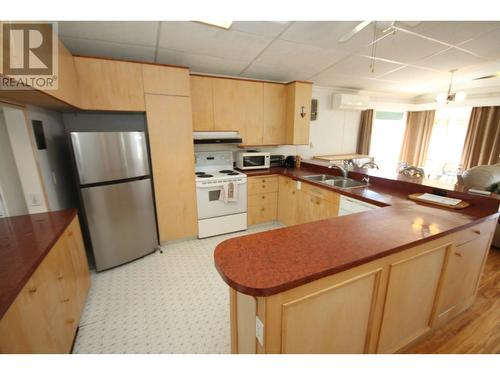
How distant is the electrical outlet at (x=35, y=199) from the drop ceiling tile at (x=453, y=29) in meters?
3.59

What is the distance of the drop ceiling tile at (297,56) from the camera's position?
225cm

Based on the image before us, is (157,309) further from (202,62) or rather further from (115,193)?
(202,62)

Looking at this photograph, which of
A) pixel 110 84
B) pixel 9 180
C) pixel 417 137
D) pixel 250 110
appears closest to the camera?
pixel 9 180

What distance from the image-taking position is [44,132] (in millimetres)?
2057

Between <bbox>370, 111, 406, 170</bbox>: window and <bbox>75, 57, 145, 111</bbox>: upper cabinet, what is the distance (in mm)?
5002

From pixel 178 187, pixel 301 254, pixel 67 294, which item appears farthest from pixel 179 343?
pixel 178 187

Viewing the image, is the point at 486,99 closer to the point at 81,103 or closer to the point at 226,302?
the point at 226,302

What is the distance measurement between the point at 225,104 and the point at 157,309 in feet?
8.77

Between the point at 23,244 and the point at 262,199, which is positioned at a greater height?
the point at 23,244

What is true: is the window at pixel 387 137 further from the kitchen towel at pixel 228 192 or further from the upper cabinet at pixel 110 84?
the upper cabinet at pixel 110 84

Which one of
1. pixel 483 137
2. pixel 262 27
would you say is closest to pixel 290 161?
pixel 262 27

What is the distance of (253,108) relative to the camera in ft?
10.7

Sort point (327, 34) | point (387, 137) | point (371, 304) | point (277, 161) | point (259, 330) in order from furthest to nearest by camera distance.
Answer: point (387, 137), point (277, 161), point (327, 34), point (371, 304), point (259, 330)

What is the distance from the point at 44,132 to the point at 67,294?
5.32 ft
